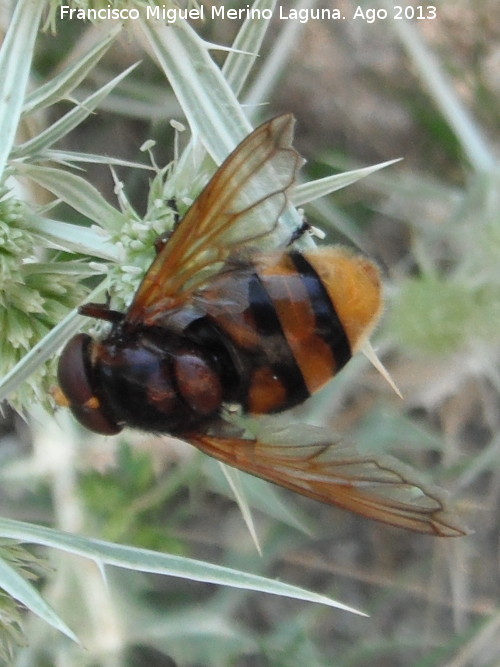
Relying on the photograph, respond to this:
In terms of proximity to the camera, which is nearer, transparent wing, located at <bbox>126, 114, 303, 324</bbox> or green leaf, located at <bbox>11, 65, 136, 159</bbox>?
transparent wing, located at <bbox>126, 114, 303, 324</bbox>

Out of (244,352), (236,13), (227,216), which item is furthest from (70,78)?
(236,13)

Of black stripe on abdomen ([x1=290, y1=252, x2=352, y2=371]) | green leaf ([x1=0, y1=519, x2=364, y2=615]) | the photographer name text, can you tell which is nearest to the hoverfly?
black stripe on abdomen ([x1=290, y1=252, x2=352, y2=371])

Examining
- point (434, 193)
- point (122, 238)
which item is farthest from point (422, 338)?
point (122, 238)

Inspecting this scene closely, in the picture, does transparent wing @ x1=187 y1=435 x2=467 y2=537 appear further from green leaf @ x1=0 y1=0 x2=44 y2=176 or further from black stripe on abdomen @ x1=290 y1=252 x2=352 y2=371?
green leaf @ x1=0 y1=0 x2=44 y2=176

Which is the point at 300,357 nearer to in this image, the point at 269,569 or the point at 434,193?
the point at 434,193

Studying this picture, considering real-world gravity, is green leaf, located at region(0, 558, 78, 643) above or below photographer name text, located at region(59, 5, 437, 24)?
below

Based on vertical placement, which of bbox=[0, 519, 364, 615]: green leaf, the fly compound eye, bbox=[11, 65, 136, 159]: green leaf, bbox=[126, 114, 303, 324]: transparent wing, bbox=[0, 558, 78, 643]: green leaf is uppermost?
bbox=[11, 65, 136, 159]: green leaf

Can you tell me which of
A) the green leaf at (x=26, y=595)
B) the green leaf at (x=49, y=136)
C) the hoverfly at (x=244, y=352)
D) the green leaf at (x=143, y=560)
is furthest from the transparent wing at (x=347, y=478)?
the green leaf at (x=49, y=136)
